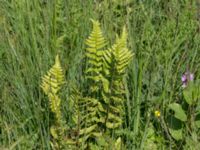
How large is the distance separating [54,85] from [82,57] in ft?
0.95

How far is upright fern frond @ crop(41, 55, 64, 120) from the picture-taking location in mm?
1661

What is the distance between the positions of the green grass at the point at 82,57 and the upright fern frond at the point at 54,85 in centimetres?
9

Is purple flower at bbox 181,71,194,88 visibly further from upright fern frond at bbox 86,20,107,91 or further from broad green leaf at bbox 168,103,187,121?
upright fern frond at bbox 86,20,107,91

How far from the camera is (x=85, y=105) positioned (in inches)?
67.8

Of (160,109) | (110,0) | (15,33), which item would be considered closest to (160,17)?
(110,0)

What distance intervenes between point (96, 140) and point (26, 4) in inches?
27.3

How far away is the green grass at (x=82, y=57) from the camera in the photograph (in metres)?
1.82

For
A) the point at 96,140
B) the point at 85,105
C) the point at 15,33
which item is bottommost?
the point at 96,140

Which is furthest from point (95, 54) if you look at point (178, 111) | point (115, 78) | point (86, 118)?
point (178, 111)

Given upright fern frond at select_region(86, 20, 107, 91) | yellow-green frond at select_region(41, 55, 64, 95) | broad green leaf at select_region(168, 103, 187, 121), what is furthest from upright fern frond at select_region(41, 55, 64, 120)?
broad green leaf at select_region(168, 103, 187, 121)

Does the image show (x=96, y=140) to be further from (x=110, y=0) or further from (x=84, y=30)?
(x=110, y=0)

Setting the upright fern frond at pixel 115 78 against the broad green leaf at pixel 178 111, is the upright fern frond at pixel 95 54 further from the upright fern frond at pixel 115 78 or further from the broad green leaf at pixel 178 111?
the broad green leaf at pixel 178 111

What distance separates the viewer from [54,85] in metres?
1.71

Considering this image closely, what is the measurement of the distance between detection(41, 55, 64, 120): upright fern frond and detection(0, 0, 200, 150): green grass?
88 mm
